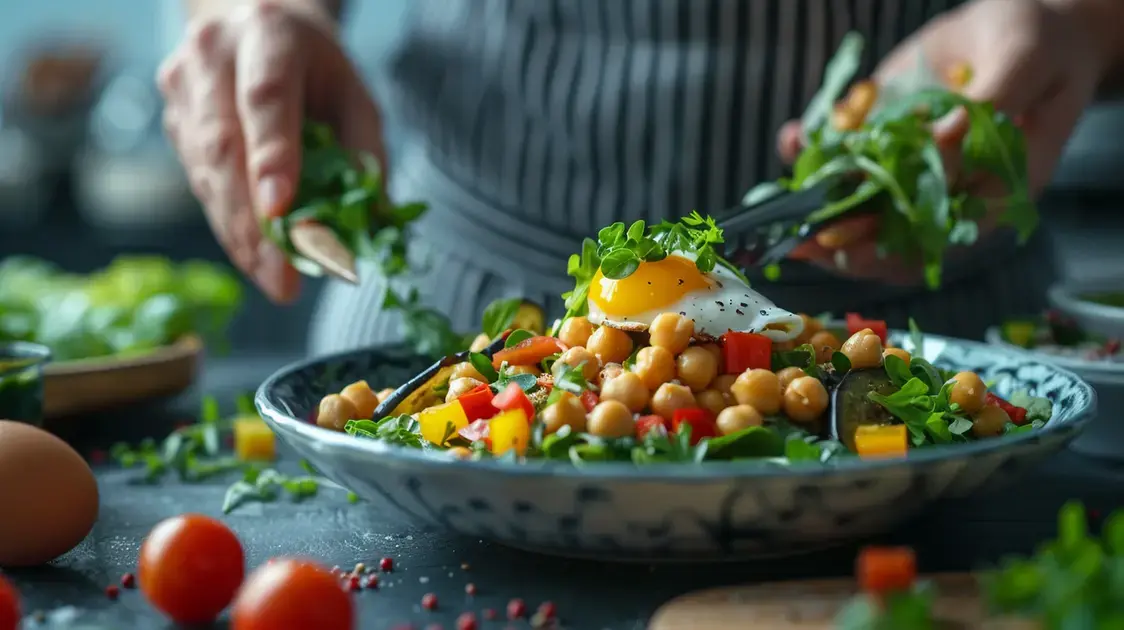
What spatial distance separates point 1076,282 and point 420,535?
1.34 meters

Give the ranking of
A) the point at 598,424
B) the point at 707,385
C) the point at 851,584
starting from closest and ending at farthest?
the point at 851,584
the point at 598,424
the point at 707,385

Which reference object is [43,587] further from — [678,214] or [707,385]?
[678,214]

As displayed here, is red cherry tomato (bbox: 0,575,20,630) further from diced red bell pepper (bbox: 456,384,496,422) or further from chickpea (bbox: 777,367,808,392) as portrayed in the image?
chickpea (bbox: 777,367,808,392)

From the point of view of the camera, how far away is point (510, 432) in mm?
1059

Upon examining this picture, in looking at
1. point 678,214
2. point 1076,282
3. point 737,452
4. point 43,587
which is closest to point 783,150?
point 678,214

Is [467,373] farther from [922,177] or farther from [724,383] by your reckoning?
[922,177]

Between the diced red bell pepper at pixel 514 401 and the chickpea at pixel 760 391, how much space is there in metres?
0.21

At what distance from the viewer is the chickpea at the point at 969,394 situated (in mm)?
1166

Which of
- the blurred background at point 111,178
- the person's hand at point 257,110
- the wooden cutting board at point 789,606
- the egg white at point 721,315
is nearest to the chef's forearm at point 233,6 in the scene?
the person's hand at point 257,110

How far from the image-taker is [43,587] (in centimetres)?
108

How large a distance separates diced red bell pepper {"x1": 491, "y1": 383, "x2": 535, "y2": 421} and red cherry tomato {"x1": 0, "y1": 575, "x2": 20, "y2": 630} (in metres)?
0.45

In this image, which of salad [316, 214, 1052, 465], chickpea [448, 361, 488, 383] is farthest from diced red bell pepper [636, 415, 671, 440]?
chickpea [448, 361, 488, 383]

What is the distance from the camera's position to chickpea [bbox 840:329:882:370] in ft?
3.90

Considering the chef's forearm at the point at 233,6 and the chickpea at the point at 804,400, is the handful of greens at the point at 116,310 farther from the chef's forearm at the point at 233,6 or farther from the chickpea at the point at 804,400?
the chickpea at the point at 804,400
